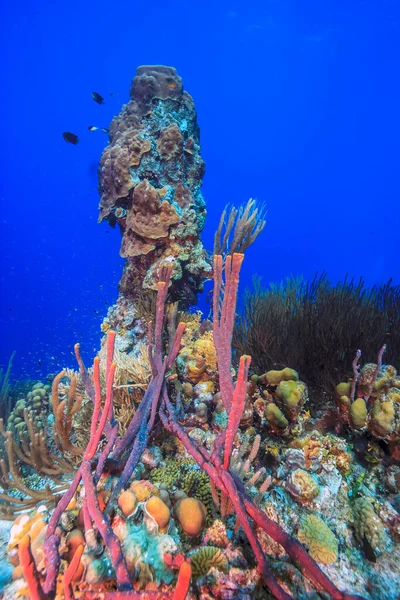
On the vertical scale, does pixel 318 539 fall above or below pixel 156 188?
below

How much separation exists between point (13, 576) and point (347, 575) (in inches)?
90.3

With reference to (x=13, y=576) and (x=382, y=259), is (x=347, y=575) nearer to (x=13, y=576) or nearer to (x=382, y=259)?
(x=13, y=576)

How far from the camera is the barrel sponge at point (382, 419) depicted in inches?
108

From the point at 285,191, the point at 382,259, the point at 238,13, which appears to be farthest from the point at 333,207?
the point at 238,13

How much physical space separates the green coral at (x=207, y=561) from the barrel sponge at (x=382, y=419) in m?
1.89

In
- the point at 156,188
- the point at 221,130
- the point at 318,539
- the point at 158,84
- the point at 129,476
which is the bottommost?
the point at 318,539

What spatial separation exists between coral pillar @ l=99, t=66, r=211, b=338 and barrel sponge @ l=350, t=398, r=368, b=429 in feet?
13.2

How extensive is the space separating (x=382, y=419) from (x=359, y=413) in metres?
0.20

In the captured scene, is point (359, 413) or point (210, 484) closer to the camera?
point (210, 484)

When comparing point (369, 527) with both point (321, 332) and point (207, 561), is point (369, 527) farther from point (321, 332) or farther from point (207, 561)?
point (321, 332)

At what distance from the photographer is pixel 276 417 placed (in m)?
3.00

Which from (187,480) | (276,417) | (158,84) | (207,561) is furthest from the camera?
(158,84)

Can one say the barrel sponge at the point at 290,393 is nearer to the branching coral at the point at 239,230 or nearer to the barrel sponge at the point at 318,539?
the barrel sponge at the point at 318,539

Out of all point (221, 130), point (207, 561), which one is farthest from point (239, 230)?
point (221, 130)
